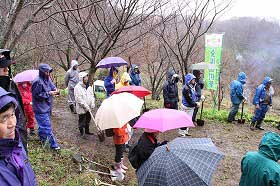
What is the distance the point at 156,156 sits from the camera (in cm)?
329

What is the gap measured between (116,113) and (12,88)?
2.08m

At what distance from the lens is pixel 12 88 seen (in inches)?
128

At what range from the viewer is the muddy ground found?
20.4 ft

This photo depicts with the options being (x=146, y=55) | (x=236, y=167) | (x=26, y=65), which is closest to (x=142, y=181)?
(x=236, y=167)

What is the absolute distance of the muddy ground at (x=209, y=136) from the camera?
623 cm

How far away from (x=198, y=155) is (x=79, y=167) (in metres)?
2.70

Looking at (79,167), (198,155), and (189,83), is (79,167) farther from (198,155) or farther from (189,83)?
(189,83)

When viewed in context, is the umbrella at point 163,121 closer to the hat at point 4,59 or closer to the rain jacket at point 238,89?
the hat at point 4,59

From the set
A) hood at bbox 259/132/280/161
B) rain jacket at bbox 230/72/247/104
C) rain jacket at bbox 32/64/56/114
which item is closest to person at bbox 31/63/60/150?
rain jacket at bbox 32/64/56/114

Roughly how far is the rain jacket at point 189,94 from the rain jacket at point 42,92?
3.56m

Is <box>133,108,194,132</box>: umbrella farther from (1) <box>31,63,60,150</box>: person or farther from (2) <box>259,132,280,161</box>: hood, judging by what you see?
(1) <box>31,63,60,150</box>: person

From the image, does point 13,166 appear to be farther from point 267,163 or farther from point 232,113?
point 232,113

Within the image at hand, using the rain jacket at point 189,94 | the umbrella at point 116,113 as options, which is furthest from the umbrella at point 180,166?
the rain jacket at point 189,94

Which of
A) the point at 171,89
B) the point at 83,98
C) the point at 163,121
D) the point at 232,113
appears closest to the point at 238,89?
the point at 232,113
